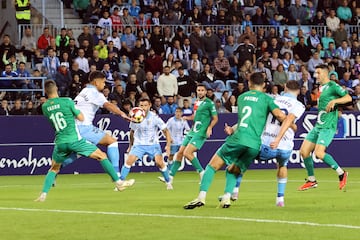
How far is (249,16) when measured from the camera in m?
37.4

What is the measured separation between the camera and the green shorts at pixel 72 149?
1784cm

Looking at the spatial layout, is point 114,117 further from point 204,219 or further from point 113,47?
point 204,219

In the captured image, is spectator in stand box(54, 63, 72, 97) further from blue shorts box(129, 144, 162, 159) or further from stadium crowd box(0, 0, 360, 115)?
blue shorts box(129, 144, 162, 159)

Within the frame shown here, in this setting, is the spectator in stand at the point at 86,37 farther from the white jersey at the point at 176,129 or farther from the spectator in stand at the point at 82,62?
the white jersey at the point at 176,129

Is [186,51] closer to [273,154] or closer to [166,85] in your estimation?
[166,85]

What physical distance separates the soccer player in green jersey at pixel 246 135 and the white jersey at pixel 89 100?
517 cm

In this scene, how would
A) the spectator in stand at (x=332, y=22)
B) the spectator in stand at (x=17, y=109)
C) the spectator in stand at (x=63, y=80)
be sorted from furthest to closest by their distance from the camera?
the spectator in stand at (x=332, y=22)
the spectator in stand at (x=63, y=80)
the spectator in stand at (x=17, y=109)

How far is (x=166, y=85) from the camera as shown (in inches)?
1266

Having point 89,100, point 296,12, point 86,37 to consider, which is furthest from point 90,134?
point 296,12

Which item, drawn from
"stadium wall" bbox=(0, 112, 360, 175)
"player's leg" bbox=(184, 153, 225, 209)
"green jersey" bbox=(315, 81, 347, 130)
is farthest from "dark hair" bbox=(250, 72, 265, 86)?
"stadium wall" bbox=(0, 112, 360, 175)

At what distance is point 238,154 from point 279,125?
1.53 meters

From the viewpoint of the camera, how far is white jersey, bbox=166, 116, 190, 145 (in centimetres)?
2739

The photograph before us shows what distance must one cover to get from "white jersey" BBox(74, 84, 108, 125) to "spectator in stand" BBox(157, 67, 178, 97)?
1119cm

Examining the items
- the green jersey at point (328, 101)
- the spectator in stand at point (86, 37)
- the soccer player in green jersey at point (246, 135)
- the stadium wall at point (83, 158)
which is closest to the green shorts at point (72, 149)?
the soccer player in green jersey at point (246, 135)
